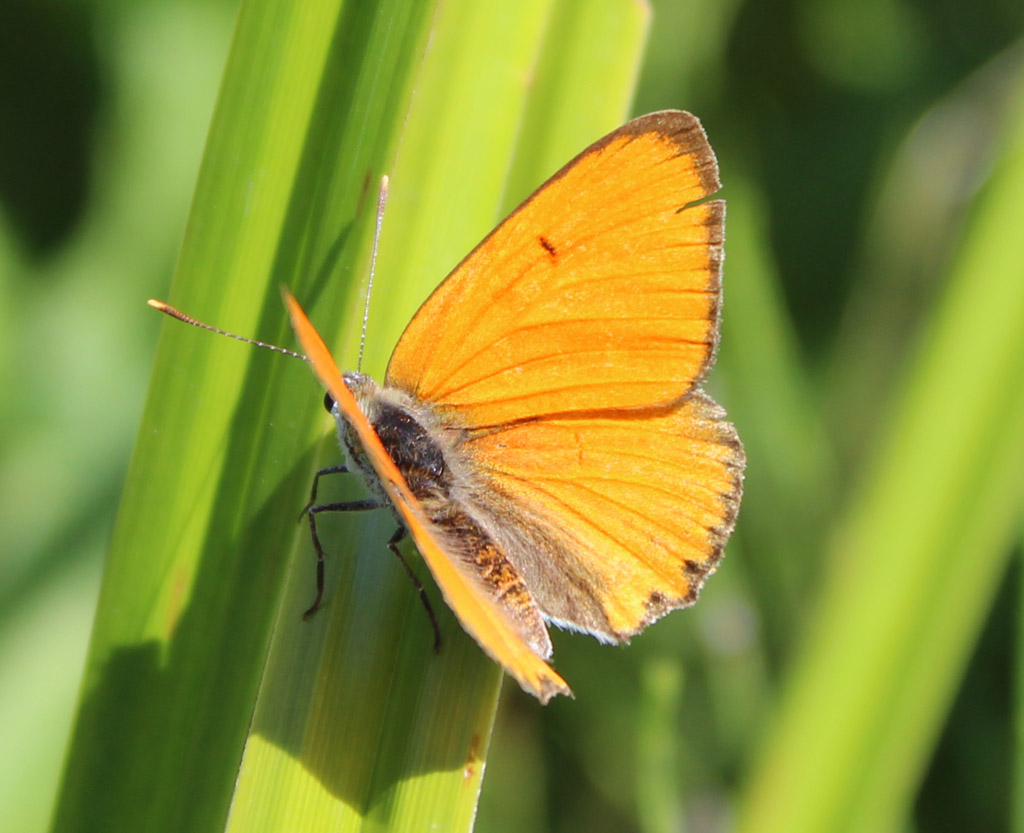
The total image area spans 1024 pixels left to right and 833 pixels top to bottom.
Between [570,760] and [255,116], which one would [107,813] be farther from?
[570,760]

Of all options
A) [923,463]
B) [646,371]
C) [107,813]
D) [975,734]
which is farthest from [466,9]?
[975,734]

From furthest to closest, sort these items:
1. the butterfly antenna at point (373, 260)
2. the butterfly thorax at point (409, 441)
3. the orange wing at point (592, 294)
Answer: the butterfly thorax at point (409, 441)
the orange wing at point (592, 294)
the butterfly antenna at point (373, 260)

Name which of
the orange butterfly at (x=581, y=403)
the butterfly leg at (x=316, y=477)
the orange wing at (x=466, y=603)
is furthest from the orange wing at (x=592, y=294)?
the orange wing at (x=466, y=603)

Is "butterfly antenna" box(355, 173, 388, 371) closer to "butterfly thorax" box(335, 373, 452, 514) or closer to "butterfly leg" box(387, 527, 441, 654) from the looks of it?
"butterfly thorax" box(335, 373, 452, 514)

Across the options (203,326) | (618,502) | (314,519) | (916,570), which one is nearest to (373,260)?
(203,326)

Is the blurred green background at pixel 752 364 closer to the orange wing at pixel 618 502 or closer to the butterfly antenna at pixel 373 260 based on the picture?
the orange wing at pixel 618 502
